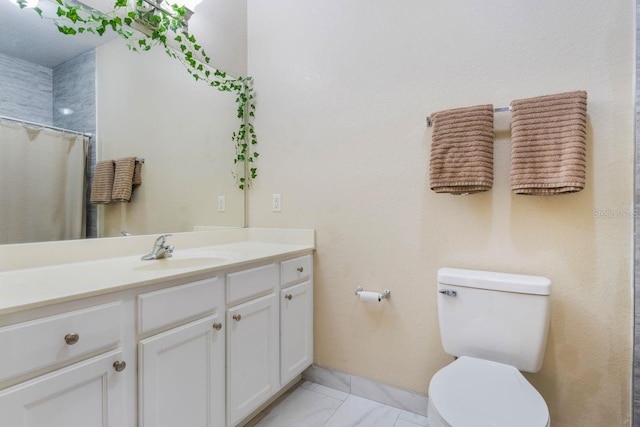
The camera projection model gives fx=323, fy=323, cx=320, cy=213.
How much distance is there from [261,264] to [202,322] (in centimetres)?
38

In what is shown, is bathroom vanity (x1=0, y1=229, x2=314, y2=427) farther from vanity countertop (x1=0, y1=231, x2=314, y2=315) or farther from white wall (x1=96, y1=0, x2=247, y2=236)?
white wall (x1=96, y1=0, x2=247, y2=236)

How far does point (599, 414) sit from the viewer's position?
1291 millimetres

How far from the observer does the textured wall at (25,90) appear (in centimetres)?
119

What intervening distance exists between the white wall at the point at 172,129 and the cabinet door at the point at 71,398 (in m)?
0.73

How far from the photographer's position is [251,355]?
4.79ft

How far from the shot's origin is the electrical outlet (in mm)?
2055

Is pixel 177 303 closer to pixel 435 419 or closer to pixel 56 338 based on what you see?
pixel 56 338

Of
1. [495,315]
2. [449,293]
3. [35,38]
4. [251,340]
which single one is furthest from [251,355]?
[35,38]

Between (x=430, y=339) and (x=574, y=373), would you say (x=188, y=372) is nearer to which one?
(x=430, y=339)

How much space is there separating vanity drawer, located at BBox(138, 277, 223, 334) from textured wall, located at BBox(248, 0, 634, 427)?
0.79 metres

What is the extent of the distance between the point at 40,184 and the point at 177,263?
615 mm

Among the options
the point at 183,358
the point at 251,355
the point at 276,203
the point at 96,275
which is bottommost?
the point at 251,355

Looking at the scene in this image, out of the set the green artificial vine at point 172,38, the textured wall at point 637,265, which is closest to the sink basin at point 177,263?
the green artificial vine at point 172,38

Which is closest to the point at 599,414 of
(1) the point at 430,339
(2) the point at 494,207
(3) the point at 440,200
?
(1) the point at 430,339
